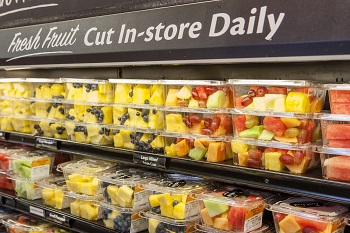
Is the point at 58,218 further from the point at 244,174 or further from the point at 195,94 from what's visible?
the point at 244,174

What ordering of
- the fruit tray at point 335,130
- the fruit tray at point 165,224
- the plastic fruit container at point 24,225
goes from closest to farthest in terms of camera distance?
the fruit tray at point 335,130
the fruit tray at point 165,224
the plastic fruit container at point 24,225

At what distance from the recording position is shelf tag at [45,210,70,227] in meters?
2.69

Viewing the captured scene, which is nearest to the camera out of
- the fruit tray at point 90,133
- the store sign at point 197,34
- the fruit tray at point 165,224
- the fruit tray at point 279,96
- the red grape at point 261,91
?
the store sign at point 197,34

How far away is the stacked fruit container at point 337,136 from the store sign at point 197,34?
0.24 m

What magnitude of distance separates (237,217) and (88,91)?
4.03 ft

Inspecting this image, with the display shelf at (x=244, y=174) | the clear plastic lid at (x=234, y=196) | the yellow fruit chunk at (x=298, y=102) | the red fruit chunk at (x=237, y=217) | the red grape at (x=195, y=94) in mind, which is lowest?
the red fruit chunk at (x=237, y=217)

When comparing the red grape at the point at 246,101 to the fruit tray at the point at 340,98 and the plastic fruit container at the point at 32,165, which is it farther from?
the plastic fruit container at the point at 32,165

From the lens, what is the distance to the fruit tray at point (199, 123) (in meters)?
2.04

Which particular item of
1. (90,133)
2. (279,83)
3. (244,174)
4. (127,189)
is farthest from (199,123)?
(90,133)

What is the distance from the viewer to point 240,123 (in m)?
1.92

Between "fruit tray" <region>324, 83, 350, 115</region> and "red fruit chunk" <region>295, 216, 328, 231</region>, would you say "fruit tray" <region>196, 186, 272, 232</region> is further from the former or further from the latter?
"fruit tray" <region>324, 83, 350, 115</region>

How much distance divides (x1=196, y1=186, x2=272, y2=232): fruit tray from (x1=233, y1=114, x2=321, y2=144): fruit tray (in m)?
0.28

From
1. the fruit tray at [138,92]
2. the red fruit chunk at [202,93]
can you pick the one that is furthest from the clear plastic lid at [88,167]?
the red fruit chunk at [202,93]

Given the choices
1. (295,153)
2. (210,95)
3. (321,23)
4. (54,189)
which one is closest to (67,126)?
(54,189)
